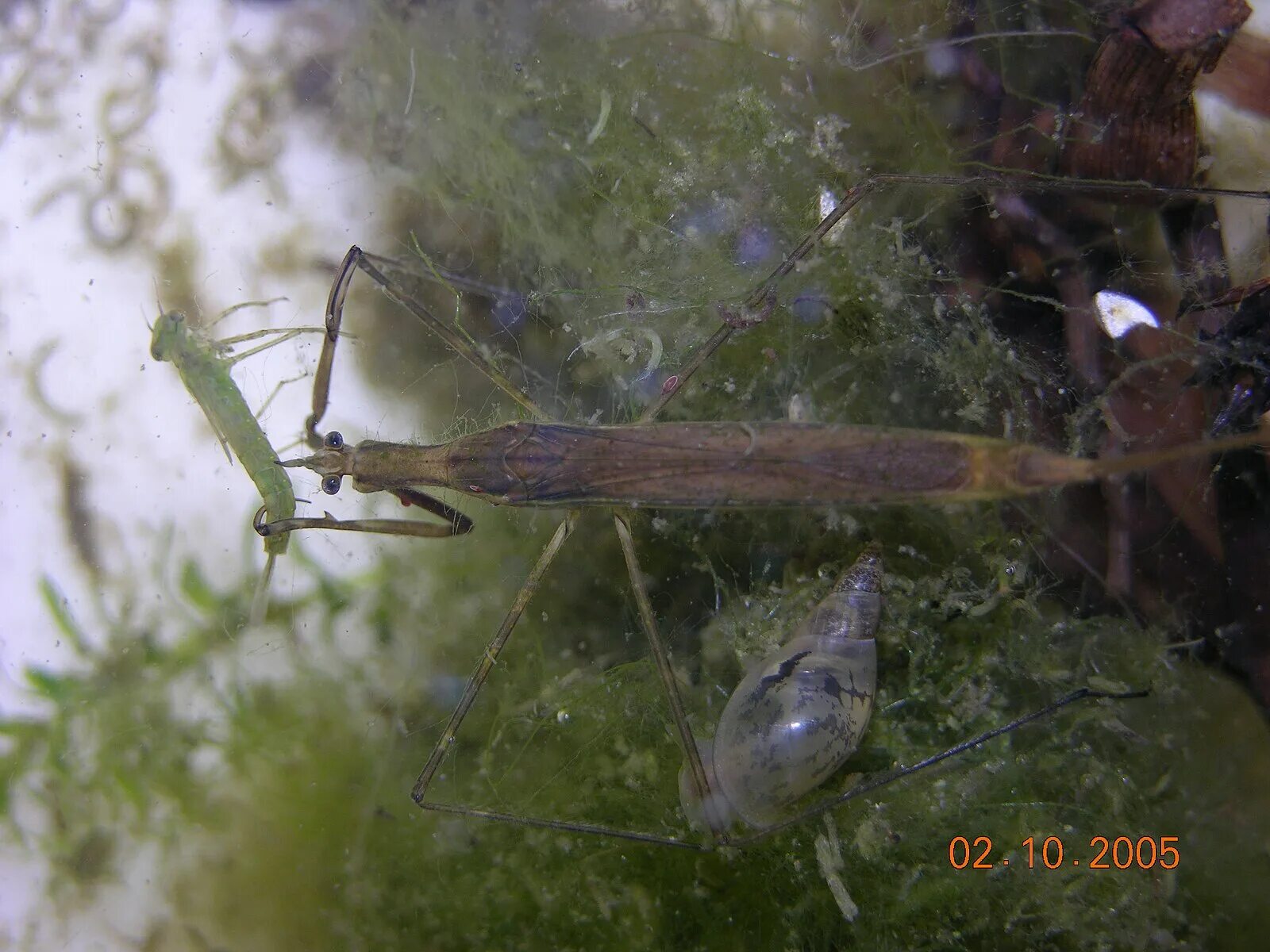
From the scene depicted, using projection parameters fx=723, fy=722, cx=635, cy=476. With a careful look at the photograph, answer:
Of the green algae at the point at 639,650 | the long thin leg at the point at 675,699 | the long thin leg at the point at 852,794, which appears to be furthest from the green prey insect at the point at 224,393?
the long thin leg at the point at 675,699

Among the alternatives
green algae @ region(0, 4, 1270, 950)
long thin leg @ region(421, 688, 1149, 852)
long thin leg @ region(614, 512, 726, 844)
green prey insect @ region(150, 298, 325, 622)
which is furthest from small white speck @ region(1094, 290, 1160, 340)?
green prey insect @ region(150, 298, 325, 622)

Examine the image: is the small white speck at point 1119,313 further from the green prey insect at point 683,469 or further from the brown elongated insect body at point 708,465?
the brown elongated insect body at point 708,465

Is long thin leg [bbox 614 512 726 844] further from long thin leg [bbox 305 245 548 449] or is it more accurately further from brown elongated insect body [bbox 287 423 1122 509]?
long thin leg [bbox 305 245 548 449]

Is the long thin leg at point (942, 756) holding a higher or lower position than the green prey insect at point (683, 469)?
lower

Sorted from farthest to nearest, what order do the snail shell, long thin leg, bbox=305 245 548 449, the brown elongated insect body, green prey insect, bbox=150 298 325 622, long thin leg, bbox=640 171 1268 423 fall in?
green prey insect, bbox=150 298 325 622 < long thin leg, bbox=305 245 548 449 < long thin leg, bbox=640 171 1268 423 < the snail shell < the brown elongated insect body

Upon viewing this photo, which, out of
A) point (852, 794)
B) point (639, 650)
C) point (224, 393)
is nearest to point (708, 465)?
point (639, 650)

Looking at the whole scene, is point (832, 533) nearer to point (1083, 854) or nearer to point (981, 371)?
point (981, 371)
